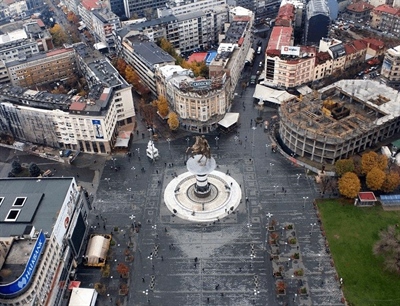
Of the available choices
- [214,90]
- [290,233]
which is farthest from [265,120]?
[290,233]

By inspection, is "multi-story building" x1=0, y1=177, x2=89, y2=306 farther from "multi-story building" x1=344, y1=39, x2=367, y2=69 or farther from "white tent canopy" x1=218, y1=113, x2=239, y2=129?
"multi-story building" x1=344, y1=39, x2=367, y2=69

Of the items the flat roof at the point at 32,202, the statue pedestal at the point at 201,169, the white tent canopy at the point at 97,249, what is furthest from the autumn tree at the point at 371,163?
the flat roof at the point at 32,202

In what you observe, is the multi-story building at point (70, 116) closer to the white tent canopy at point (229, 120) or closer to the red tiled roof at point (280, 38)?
the white tent canopy at point (229, 120)

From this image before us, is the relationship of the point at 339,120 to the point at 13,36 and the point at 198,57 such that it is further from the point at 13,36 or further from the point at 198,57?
the point at 13,36

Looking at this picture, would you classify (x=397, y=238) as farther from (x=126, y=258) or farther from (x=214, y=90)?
(x=214, y=90)

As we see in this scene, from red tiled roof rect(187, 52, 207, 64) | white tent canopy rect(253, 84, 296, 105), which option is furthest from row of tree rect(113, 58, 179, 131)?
white tent canopy rect(253, 84, 296, 105)
